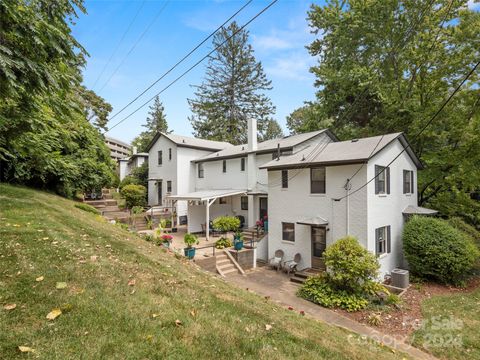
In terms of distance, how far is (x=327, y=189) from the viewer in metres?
13.1

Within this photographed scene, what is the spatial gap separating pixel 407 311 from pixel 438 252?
4.01 m

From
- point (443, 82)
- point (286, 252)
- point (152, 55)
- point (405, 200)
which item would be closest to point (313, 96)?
point (443, 82)

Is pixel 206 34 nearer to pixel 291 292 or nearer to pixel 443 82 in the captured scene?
pixel 291 292

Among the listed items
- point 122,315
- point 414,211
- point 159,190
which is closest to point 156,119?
point 159,190

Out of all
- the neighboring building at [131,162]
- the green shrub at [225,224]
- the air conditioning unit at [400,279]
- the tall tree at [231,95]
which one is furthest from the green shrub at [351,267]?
the tall tree at [231,95]

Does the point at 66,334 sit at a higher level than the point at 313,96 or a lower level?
lower

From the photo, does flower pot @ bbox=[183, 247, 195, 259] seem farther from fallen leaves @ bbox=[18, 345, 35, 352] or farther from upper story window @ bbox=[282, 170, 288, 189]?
fallen leaves @ bbox=[18, 345, 35, 352]

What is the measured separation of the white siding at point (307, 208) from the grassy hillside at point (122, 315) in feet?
23.7

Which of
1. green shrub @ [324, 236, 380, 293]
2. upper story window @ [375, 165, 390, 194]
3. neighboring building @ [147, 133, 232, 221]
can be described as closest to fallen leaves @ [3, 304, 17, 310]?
green shrub @ [324, 236, 380, 293]

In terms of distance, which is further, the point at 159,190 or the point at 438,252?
the point at 159,190

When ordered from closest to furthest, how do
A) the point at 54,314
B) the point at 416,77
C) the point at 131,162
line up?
the point at 54,314
the point at 416,77
the point at 131,162

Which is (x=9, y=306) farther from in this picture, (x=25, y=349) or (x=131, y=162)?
(x=131, y=162)

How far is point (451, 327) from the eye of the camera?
27.2 feet

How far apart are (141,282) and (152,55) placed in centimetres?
850
